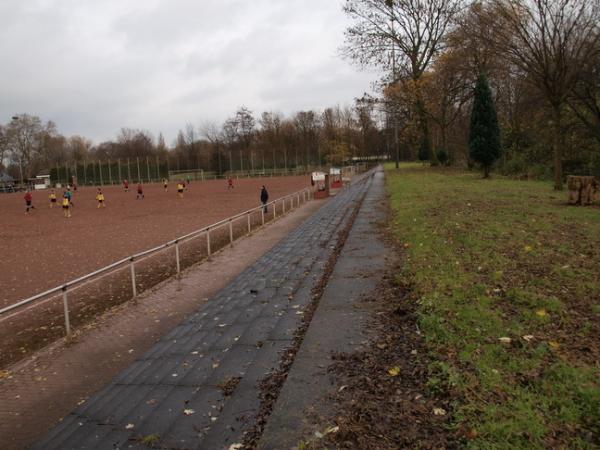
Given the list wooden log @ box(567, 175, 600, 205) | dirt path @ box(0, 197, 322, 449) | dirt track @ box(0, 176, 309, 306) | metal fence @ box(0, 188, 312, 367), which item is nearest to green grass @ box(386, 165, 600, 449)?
wooden log @ box(567, 175, 600, 205)

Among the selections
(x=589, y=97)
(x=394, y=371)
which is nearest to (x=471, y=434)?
(x=394, y=371)

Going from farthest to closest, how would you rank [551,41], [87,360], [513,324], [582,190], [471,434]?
[551,41] < [582,190] < [87,360] < [513,324] < [471,434]

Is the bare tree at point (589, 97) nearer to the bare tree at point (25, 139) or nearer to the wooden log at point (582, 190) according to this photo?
the wooden log at point (582, 190)

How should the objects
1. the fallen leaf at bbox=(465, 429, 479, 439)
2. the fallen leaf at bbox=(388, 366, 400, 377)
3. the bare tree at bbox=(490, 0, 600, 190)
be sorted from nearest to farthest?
the fallen leaf at bbox=(465, 429, 479, 439) → the fallen leaf at bbox=(388, 366, 400, 377) → the bare tree at bbox=(490, 0, 600, 190)

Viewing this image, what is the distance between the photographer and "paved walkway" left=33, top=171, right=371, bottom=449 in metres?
3.69

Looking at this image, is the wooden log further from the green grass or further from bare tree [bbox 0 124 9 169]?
bare tree [bbox 0 124 9 169]

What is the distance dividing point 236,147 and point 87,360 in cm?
9786

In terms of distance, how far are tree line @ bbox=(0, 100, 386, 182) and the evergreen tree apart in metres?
51.0

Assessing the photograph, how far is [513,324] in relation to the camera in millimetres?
4465

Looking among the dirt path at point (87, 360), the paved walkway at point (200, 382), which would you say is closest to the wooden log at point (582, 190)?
the paved walkway at point (200, 382)

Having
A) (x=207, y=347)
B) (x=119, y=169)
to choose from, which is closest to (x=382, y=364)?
(x=207, y=347)

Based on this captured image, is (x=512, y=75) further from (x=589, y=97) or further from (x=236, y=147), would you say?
(x=236, y=147)

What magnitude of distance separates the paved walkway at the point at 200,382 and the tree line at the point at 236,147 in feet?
235

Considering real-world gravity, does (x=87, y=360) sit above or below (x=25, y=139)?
below
